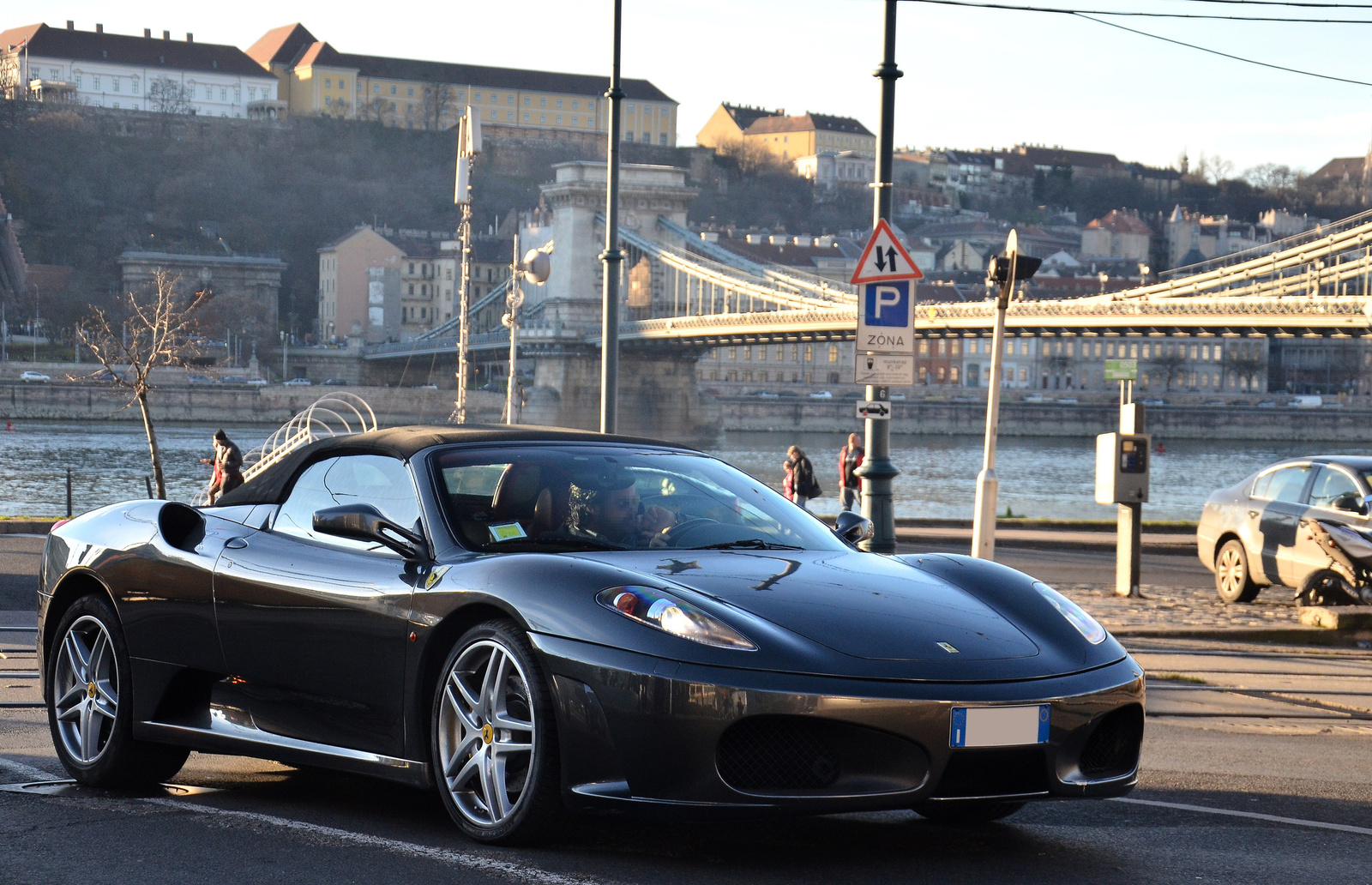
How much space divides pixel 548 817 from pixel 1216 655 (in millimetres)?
6584

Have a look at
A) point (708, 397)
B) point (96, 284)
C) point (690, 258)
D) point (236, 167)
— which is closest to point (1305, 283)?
point (708, 397)

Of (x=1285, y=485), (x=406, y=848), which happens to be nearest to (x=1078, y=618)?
(x=406, y=848)

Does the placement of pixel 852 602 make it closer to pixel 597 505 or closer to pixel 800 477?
pixel 597 505

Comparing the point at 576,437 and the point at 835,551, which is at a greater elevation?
the point at 576,437

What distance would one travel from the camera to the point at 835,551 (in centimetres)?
466

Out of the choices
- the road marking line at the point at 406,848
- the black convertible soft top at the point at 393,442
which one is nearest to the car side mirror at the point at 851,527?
the black convertible soft top at the point at 393,442

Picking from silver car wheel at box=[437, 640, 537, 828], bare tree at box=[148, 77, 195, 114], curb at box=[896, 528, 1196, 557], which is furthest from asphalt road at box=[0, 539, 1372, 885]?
bare tree at box=[148, 77, 195, 114]

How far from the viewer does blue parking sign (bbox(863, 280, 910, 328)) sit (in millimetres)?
10391

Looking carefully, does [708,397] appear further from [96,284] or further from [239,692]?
[239,692]

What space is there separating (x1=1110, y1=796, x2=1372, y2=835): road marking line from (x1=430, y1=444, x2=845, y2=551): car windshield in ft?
3.89

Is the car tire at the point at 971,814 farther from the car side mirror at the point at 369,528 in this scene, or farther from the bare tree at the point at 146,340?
the bare tree at the point at 146,340

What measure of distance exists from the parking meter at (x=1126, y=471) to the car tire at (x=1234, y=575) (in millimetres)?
755

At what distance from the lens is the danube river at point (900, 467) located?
40.2 metres

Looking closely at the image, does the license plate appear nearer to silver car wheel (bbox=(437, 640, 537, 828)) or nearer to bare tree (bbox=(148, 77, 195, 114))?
Result: silver car wheel (bbox=(437, 640, 537, 828))
